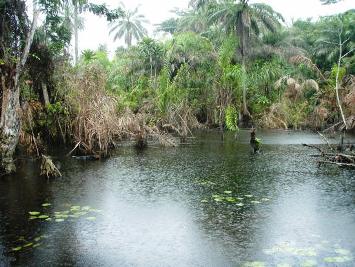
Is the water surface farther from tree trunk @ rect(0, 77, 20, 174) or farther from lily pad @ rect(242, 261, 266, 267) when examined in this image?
tree trunk @ rect(0, 77, 20, 174)

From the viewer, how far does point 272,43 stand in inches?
1748

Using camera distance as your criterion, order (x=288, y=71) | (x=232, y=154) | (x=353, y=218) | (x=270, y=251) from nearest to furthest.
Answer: (x=270, y=251) < (x=353, y=218) < (x=232, y=154) < (x=288, y=71)

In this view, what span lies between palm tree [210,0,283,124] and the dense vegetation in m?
0.09

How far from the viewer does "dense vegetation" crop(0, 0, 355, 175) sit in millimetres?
17766

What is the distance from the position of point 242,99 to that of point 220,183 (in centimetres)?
2901

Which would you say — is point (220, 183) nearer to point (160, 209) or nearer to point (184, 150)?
point (160, 209)

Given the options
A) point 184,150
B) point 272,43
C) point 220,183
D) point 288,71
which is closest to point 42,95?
point 184,150

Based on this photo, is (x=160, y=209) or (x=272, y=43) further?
(x=272, y=43)

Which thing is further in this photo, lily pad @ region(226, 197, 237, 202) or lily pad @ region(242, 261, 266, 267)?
lily pad @ region(226, 197, 237, 202)

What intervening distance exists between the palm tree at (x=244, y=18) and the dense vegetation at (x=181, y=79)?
0.09 meters

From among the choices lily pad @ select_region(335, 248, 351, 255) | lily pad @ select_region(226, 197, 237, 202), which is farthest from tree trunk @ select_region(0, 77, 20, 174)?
lily pad @ select_region(335, 248, 351, 255)

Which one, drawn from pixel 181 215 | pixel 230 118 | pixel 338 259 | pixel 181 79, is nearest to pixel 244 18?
pixel 181 79

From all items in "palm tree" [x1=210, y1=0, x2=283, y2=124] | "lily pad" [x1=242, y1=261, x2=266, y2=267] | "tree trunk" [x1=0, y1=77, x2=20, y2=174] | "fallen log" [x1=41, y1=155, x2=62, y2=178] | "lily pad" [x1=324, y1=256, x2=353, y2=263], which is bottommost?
"lily pad" [x1=324, y1=256, x2=353, y2=263]

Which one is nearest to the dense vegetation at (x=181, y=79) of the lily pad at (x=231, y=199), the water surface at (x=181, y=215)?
the water surface at (x=181, y=215)
